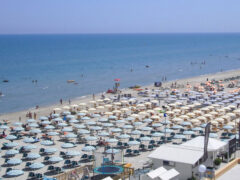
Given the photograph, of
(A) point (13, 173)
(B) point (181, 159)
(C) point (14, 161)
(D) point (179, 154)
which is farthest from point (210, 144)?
(C) point (14, 161)

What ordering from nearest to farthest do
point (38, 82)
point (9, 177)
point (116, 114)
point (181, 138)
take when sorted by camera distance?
point (9, 177) → point (181, 138) → point (116, 114) → point (38, 82)

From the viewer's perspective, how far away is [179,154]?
1950 cm

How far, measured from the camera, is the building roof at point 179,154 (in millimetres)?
18984

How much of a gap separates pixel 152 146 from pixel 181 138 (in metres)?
2.57

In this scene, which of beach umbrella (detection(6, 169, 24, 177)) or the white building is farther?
beach umbrella (detection(6, 169, 24, 177))

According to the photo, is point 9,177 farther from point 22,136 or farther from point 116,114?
point 116,114

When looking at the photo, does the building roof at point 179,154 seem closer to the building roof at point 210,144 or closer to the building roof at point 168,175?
the building roof at point 210,144

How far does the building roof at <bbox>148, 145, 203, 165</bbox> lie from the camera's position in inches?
747

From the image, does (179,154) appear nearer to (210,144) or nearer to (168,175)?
(168,175)

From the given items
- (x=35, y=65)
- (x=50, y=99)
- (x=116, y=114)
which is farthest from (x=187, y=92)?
(x=35, y=65)

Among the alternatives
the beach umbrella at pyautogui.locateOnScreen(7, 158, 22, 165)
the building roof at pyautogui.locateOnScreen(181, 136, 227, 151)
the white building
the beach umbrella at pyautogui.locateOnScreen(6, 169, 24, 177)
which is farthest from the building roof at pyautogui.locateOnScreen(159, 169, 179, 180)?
the beach umbrella at pyautogui.locateOnScreen(7, 158, 22, 165)

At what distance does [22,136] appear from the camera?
3072 cm

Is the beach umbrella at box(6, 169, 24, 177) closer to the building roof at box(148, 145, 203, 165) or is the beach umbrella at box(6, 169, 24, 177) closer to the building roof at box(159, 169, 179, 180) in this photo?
the building roof at box(148, 145, 203, 165)

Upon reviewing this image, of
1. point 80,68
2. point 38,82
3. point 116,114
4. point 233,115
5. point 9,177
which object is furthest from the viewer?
point 80,68
